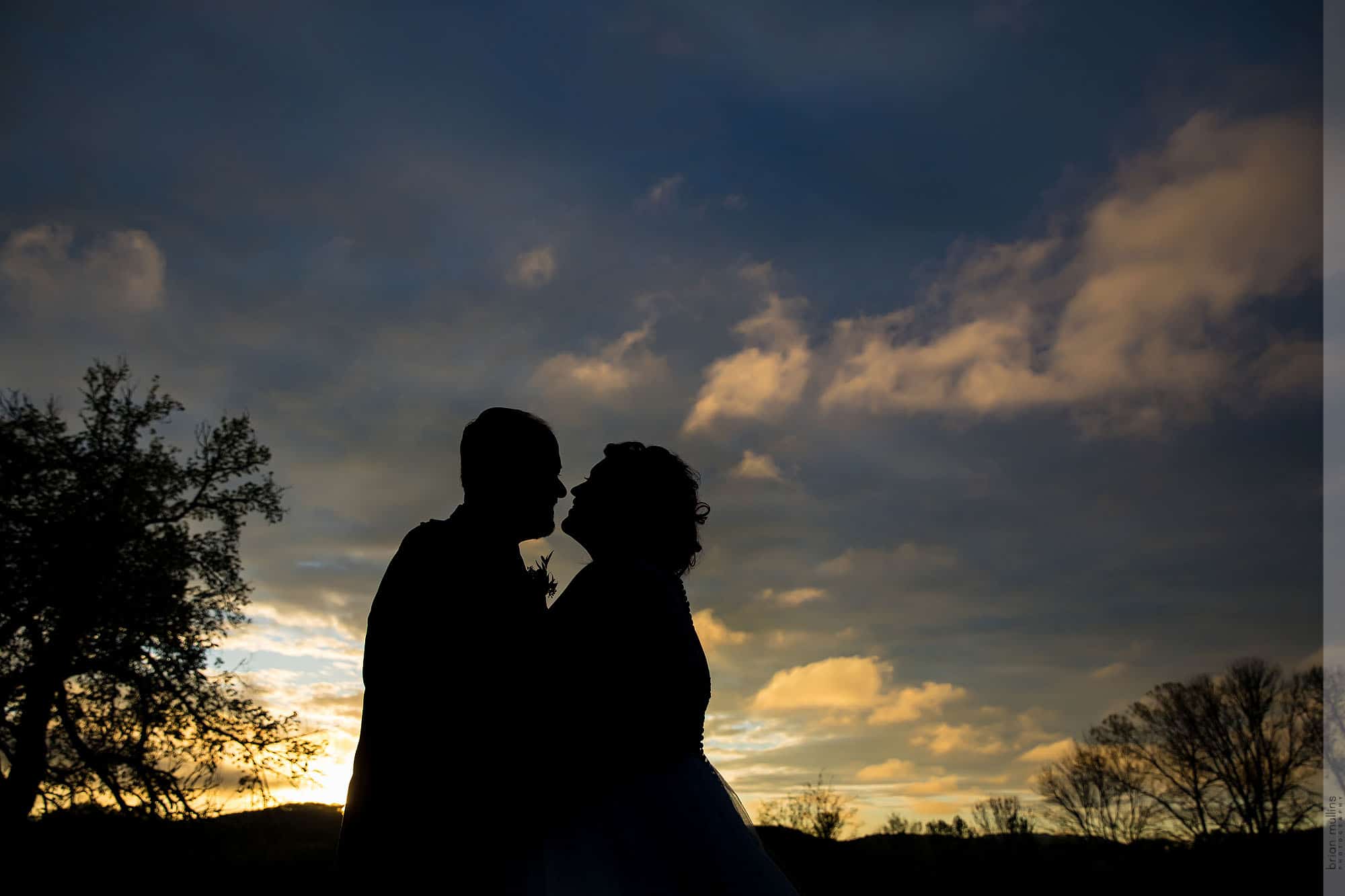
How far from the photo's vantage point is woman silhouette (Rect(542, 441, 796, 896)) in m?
3.72

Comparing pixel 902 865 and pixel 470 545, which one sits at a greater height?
pixel 470 545

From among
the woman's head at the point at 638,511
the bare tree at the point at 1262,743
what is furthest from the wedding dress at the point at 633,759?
the bare tree at the point at 1262,743

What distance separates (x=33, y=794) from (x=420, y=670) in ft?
55.1

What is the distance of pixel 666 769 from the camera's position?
157 inches

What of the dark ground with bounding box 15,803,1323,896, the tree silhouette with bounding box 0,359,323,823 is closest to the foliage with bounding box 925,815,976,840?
the dark ground with bounding box 15,803,1323,896

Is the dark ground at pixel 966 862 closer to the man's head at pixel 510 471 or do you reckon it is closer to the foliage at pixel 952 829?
the foliage at pixel 952 829

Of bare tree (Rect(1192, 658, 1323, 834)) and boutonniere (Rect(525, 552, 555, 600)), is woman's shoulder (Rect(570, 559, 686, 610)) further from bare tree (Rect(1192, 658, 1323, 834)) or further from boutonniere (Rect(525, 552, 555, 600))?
bare tree (Rect(1192, 658, 1323, 834))

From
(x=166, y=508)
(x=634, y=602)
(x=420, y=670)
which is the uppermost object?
(x=166, y=508)

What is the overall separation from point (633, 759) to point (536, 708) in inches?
24.5

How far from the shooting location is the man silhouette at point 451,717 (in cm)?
320

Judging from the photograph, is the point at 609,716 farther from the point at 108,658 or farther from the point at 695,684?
the point at 108,658

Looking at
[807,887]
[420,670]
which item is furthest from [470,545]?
[807,887]

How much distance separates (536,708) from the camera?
3.58 m

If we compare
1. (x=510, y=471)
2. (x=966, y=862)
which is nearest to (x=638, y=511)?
(x=510, y=471)
